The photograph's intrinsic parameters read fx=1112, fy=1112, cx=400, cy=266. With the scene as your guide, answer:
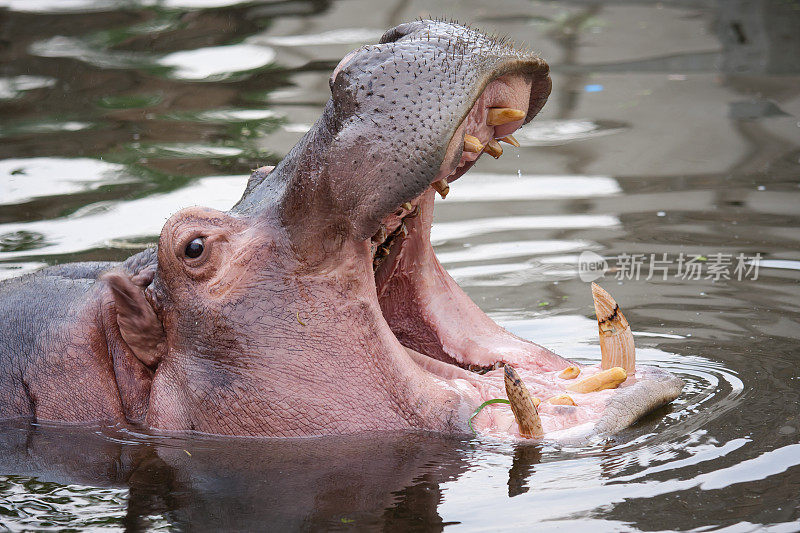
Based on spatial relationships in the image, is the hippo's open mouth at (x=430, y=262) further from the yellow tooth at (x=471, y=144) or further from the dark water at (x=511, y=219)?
the dark water at (x=511, y=219)

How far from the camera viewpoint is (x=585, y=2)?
13.9 metres

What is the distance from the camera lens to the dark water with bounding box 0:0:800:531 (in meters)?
4.05

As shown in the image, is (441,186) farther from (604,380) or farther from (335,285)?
(604,380)

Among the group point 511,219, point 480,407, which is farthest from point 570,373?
point 511,219

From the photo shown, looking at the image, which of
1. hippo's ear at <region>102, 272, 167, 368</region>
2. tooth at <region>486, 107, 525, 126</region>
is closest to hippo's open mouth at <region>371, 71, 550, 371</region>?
tooth at <region>486, 107, 525, 126</region>

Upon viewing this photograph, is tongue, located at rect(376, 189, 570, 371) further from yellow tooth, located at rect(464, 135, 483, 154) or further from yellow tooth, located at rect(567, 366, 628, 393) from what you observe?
yellow tooth, located at rect(464, 135, 483, 154)

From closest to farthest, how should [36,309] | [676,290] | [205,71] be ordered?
[36,309] → [676,290] → [205,71]

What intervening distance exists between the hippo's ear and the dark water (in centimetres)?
39

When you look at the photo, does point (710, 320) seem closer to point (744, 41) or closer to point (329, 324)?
point (329, 324)

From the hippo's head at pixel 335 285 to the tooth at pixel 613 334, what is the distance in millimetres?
115

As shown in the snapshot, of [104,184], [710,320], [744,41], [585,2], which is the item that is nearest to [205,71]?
[104,184]

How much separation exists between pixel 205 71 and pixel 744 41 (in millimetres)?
5918

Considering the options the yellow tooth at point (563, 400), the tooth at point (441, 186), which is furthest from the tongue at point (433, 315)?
the tooth at point (441, 186)

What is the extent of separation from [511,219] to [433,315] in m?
3.42
